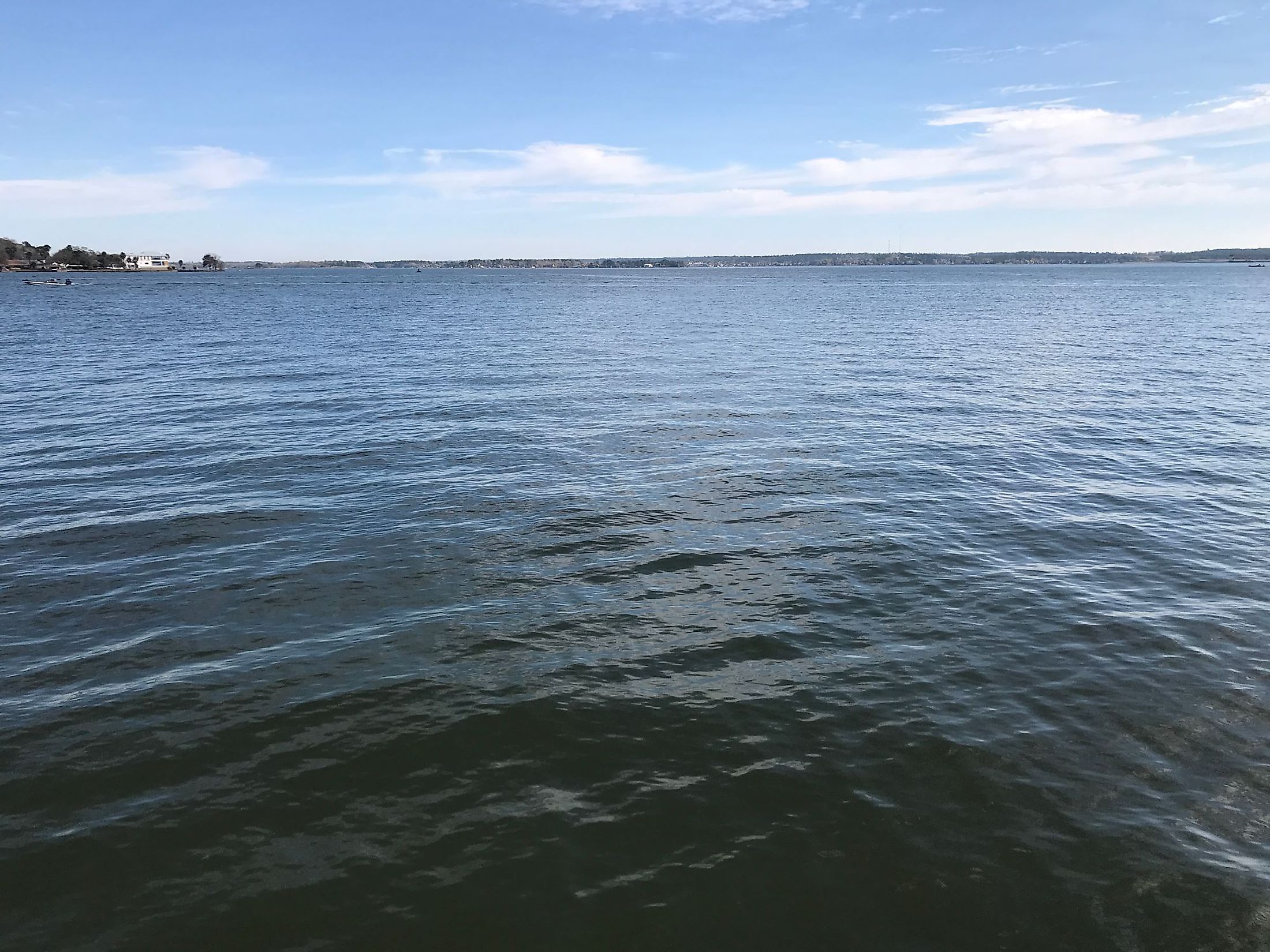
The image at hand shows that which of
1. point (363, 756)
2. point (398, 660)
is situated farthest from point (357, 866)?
point (398, 660)

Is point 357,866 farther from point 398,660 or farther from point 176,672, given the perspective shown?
point 176,672

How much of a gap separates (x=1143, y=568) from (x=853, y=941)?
14510 mm

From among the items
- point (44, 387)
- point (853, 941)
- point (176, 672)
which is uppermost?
point (44, 387)

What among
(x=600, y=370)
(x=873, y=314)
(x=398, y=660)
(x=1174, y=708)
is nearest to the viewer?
(x=1174, y=708)

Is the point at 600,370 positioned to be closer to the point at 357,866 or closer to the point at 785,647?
the point at 785,647

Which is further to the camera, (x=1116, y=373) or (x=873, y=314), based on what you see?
(x=873, y=314)

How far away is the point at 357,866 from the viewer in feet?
31.9

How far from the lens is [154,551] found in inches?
754

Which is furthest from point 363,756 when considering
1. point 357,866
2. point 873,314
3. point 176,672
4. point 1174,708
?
point 873,314

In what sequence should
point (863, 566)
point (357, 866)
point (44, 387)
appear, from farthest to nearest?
point (44, 387) < point (863, 566) < point (357, 866)

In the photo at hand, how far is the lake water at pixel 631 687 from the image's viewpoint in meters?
9.34

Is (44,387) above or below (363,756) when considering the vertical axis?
above

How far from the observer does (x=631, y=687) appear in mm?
13641

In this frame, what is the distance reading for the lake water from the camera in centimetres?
934
